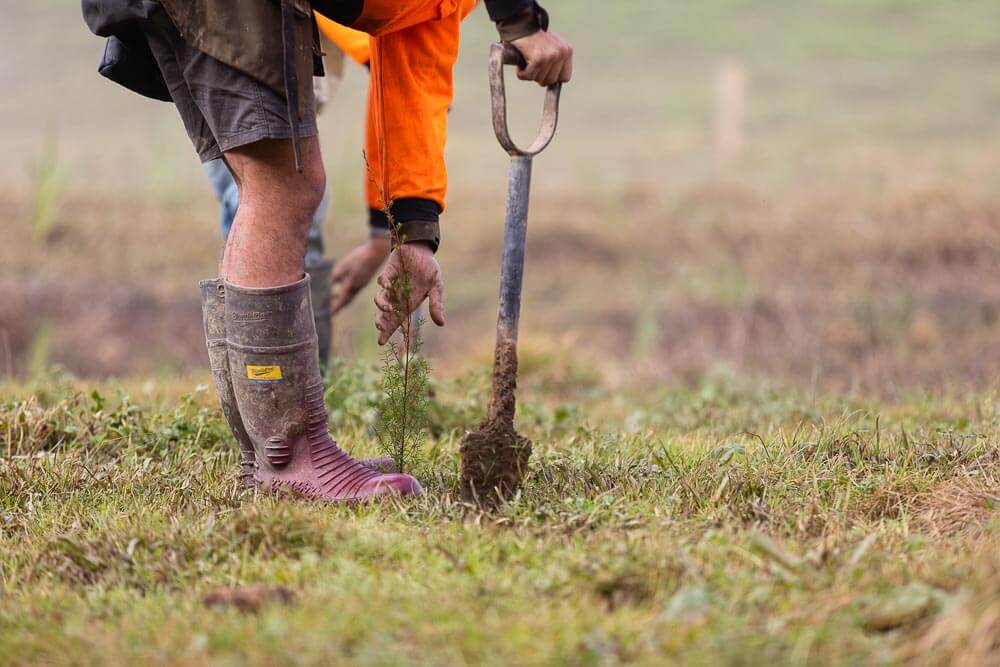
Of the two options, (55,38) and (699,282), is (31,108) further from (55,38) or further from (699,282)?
(699,282)

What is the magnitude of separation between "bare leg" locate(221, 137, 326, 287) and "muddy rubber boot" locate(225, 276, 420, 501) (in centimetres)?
5

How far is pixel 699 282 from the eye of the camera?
10.8m

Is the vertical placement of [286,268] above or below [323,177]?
below

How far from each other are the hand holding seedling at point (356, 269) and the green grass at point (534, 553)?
3.76 feet

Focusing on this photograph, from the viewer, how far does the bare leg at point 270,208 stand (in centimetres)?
287

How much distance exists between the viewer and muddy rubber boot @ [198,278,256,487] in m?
3.04

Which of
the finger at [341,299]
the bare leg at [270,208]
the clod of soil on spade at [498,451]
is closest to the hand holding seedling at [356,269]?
the finger at [341,299]

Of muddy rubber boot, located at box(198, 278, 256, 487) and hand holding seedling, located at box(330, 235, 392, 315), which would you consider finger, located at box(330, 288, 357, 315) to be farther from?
muddy rubber boot, located at box(198, 278, 256, 487)

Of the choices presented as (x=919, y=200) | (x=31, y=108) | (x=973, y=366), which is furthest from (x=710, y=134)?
(x=31, y=108)

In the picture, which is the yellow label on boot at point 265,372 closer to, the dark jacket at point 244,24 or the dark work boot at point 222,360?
the dark work boot at point 222,360

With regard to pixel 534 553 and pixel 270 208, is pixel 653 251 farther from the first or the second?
pixel 534 553

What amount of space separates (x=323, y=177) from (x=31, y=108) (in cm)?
2873

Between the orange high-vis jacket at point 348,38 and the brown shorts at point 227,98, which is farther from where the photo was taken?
the orange high-vis jacket at point 348,38

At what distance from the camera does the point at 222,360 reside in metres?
3.05
